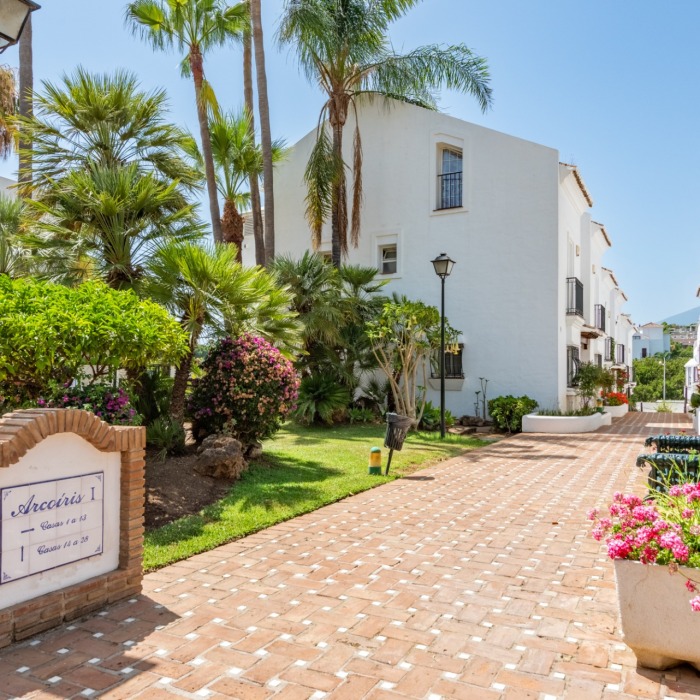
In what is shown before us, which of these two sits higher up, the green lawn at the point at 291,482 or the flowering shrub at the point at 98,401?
the flowering shrub at the point at 98,401

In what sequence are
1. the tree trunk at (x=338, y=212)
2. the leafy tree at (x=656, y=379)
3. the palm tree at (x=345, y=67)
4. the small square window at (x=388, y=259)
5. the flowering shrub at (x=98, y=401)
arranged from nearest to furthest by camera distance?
the flowering shrub at (x=98, y=401), the palm tree at (x=345, y=67), the tree trunk at (x=338, y=212), the small square window at (x=388, y=259), the leafy tree at (x=656, y=379)

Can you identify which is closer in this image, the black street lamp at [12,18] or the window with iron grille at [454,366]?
the black street lamp at [12,18]

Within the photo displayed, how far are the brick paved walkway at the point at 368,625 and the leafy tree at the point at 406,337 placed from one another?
28.4 feet

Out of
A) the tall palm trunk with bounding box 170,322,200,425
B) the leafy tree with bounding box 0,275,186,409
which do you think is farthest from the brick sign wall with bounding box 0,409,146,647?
the tall palm trunk with bounding box 170,322,200,425

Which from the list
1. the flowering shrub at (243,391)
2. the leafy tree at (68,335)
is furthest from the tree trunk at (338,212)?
the leafy tree at (68,335)

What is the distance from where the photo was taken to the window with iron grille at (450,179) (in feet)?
63.2

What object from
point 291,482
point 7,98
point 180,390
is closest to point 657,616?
point 291,482

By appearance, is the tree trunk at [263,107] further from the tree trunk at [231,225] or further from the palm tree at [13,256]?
the palm tree at [13,256]

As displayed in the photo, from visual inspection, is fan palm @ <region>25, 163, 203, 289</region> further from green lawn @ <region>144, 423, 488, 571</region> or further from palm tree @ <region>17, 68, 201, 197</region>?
green lawn @ <region>144, 423, 488, 571</region>

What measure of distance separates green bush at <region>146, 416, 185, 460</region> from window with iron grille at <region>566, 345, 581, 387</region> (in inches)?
551

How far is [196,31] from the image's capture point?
16406 mm

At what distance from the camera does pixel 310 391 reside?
15.3 meters

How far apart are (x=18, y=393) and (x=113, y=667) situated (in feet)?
13.6

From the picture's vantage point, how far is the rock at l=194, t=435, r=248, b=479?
7.80m
